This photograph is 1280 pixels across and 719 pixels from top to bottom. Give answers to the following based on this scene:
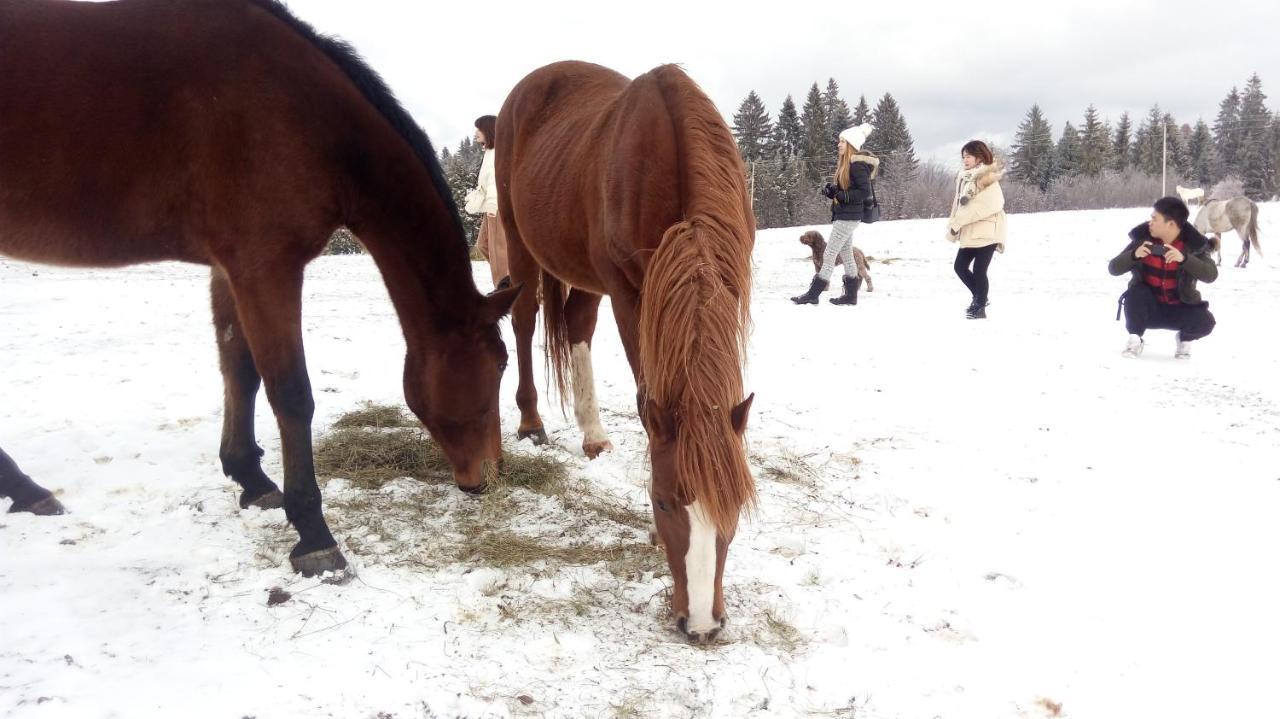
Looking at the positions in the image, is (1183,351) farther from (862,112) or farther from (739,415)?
(862,112)

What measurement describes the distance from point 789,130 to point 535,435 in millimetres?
64226

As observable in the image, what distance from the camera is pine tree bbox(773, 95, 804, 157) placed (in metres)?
62.4

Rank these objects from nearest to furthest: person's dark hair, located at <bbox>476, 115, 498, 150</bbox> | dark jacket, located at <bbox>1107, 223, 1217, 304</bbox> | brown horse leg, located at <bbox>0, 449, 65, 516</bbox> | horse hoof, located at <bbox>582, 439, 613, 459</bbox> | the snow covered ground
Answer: the snow covered ground → brown horse leg, located at <bbox>0, 449, 65, 516</bbox> → horse hoof, located at <bbox>582, 439, 613, 459</bbox> → dark jacket, located at <bbox>1107, 223, 1217, 304</bbox> → person's dark hair, located at <bbox>476, 115, 498, 150</bbox>

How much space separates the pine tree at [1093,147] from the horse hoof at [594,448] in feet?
240

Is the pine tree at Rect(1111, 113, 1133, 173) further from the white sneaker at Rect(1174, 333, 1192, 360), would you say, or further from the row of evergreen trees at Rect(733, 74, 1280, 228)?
the white sneaker at Rect(1174, 333, 1192, 360)

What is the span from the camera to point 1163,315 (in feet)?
20.7

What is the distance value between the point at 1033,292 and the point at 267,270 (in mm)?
10881

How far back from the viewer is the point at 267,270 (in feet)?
8.39

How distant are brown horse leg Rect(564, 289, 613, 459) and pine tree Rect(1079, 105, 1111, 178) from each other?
72.7 metres

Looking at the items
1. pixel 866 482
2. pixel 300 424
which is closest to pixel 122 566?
pixel 300 424

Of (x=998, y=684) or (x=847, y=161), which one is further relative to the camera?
(x=847, y=161)

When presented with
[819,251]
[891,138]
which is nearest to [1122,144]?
[891,138]

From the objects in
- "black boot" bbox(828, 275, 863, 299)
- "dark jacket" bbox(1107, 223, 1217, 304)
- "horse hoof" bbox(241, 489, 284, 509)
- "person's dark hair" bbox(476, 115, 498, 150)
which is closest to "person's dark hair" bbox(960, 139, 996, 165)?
"black boot" bbox(828, 275, 863, 299)

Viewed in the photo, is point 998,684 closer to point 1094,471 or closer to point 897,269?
point 1094,471
